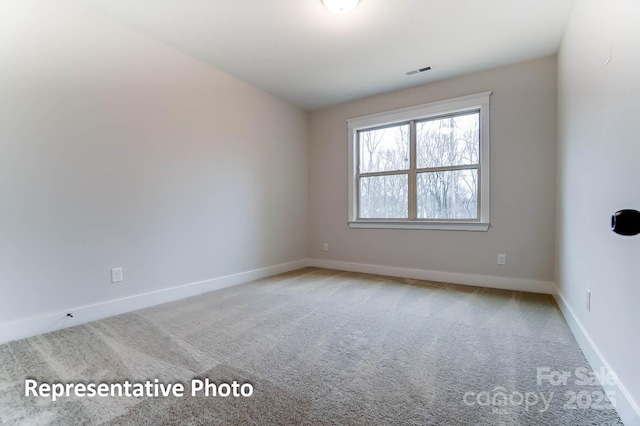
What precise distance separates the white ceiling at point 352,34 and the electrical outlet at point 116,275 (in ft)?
7.04

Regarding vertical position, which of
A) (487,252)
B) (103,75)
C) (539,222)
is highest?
(103,75)

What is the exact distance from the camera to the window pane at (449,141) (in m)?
3.49

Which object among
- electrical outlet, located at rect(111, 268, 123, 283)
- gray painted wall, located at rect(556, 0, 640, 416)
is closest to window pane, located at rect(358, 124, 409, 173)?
gray painted wall, located at rect(556, 0, 640, 416)

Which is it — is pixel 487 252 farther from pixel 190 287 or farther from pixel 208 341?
pixel 190 287

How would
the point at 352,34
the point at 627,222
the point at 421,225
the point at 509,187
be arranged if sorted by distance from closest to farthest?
the point at 627,222
the point at 352,34
the point at 509,187
the point at 421,225

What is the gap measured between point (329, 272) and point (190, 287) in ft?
6.24

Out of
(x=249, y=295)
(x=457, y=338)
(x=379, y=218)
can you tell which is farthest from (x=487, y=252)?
(x=249, y=295)

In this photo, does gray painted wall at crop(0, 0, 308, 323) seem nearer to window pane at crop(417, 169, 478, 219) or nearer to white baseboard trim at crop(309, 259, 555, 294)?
white baseboard trim at crop(309, 259, 555, 294)

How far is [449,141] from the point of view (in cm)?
364

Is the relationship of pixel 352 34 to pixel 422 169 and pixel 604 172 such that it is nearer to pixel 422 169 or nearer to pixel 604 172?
pixel 422 169

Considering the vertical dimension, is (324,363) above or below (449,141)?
below

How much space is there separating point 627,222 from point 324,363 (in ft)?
4.87

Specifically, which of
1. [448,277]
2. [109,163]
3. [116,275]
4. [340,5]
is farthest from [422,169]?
[116,275]

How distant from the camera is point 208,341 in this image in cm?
195
